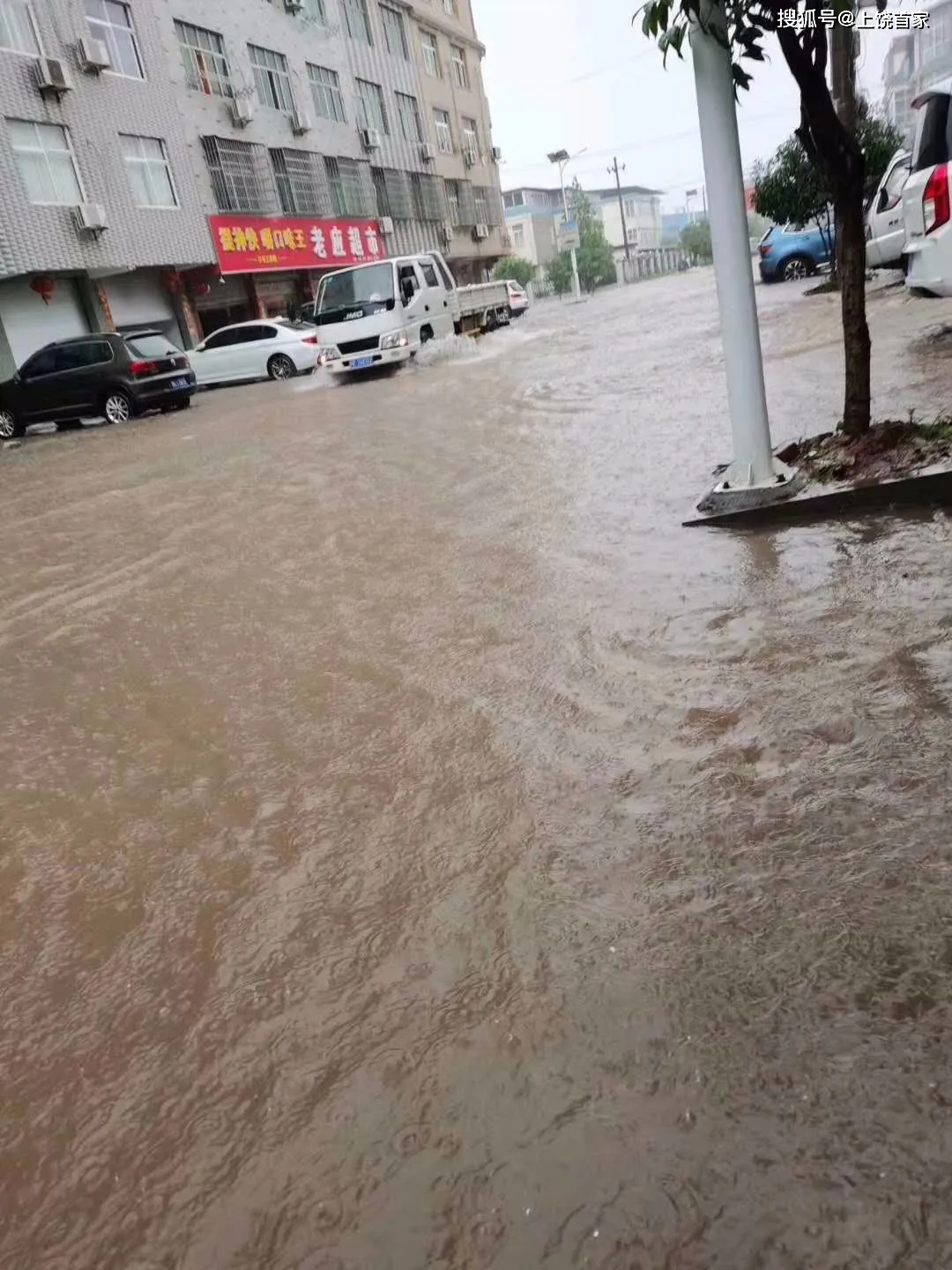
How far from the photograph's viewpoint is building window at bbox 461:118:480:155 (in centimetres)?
4469

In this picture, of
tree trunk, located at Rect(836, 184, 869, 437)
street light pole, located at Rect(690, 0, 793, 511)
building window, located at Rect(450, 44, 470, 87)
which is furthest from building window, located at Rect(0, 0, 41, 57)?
building window, located at Rect(450, 44, 470, 87)

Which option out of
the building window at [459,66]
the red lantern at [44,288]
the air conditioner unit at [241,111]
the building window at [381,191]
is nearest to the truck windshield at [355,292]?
the red lantern at [44,288]

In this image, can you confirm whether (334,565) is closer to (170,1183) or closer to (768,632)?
(768,632)

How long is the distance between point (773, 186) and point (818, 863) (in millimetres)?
18998

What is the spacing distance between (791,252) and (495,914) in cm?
2291

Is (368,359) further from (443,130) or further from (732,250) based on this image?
(443,130)

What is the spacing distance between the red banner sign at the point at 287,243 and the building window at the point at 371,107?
4212 mm

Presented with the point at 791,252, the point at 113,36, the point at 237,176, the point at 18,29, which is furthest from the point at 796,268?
the point at 18,29

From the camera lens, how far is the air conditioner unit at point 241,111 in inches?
1059

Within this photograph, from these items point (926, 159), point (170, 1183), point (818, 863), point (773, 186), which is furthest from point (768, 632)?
point (773, 186)

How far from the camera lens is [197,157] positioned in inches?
998

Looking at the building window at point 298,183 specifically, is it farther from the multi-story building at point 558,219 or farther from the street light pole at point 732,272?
the multi-story building at point 558,219

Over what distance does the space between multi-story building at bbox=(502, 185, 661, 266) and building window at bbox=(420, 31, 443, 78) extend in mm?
17174

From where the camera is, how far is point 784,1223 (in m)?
1.42
